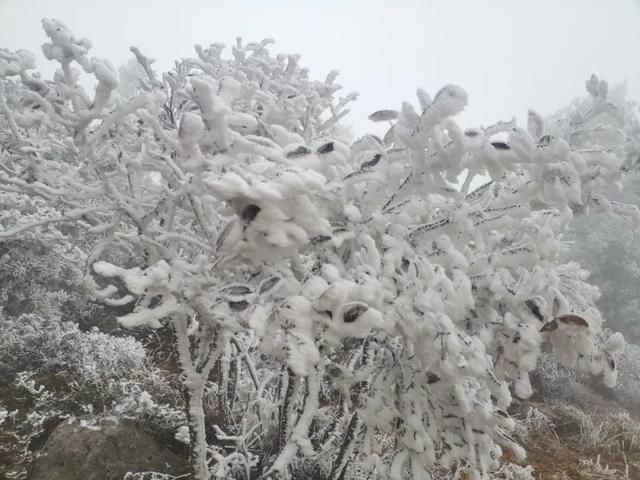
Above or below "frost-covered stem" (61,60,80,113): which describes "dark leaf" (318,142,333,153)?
below

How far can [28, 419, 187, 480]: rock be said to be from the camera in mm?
2496

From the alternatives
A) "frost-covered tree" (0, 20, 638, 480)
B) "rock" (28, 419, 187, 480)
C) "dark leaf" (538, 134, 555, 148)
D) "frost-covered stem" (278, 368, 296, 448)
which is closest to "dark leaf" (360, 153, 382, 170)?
"frost-covered tree" (0, 20, 638, 480)

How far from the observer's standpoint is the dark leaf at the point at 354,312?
1.15 metres

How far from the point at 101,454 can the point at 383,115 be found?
2.50 meters

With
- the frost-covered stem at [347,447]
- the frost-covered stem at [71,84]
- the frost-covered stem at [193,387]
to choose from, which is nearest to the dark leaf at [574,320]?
the frost-covered stem at [347,447]

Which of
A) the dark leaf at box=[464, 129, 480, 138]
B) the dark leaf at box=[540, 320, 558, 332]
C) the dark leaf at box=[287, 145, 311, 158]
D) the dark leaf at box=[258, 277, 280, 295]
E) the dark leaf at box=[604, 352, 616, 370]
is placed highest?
the dark leaf at box=[464, 129, 480, 138]

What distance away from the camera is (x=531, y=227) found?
1.60m

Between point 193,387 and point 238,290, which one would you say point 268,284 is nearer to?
point 238,290

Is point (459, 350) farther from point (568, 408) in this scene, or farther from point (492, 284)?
point (568, 408)

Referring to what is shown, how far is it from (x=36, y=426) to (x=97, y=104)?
8.50 feet

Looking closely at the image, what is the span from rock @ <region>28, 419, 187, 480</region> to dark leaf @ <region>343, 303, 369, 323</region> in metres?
2.09

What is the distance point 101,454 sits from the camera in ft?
8.48

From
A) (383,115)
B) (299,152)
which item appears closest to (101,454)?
(299,152)

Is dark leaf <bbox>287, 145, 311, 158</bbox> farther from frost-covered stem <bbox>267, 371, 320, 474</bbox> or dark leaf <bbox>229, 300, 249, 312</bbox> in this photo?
frost-covered stem <bbox>267, 371, 320, 474</bbox>
